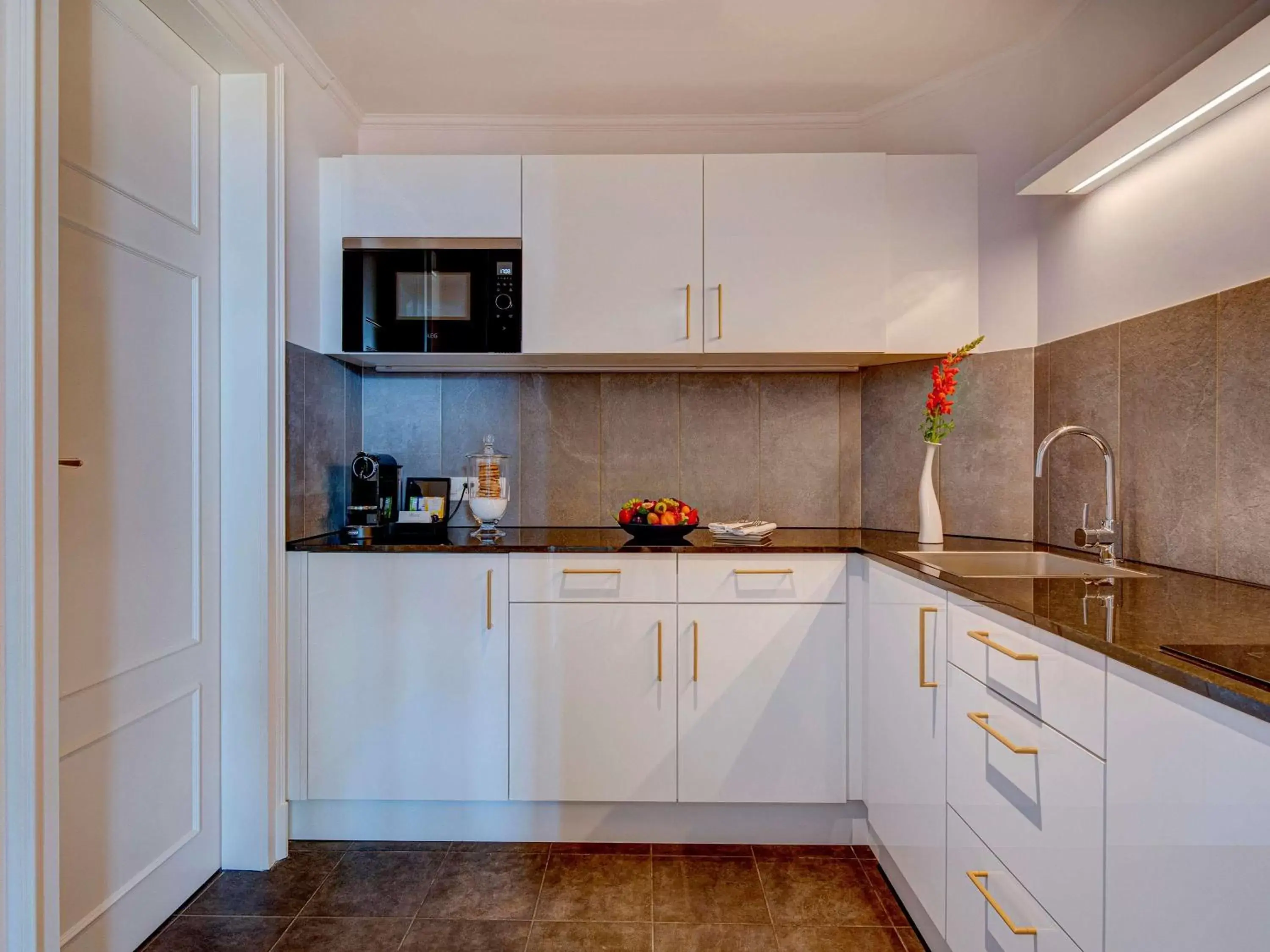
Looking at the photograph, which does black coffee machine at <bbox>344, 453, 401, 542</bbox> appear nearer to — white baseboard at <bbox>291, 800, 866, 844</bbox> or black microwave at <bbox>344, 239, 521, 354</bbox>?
black microwave at <bbox>344, 239, 521, 354</bbox>

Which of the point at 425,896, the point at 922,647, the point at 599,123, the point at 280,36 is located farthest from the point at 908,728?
the point at 280,36

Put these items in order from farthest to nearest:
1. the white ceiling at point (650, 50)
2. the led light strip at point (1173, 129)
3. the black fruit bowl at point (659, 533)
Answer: the black fruit bowl at point (659, 533) → the white ceiling at point (650, 50) → the led light strip at point (1173, 129)

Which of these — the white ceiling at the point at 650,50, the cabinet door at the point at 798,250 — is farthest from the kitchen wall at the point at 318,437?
the cabinet door at the point at 798,250

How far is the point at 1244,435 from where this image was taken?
5.18 feet

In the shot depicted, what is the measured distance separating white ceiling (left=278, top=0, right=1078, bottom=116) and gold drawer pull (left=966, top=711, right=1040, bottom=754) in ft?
6.32

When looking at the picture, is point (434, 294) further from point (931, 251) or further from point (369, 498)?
point (931, 251)

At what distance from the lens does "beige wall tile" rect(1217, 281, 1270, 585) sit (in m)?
1.53

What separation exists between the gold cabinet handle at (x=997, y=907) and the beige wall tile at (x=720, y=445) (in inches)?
62.2

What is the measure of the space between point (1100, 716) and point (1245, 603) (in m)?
0.53

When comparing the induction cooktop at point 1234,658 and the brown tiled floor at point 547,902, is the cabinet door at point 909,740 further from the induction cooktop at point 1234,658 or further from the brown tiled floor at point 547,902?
the induction cooktop at point 1234,658

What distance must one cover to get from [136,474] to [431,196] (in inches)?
50.0

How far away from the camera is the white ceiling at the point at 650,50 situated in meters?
2.13

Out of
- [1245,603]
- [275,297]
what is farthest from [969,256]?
[275,297]

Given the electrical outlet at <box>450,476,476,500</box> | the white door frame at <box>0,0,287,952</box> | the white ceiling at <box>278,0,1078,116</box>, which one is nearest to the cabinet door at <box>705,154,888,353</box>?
the white ceiling at <box>278,0,1078,116</box>
